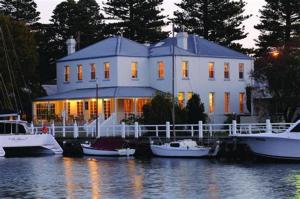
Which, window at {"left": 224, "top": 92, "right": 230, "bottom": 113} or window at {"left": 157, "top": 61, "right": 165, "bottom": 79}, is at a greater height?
window at {"left": 157, "top": 61, "right": 165, "bottom": 79}

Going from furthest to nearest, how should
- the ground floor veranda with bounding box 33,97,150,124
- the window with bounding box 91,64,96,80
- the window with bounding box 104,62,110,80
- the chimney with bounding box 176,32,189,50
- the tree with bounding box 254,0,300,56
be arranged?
1. the tree with bounding box 254,0,300,56
2. the window with bounding box 91,64,96,80
3. the chimney with bounding box 176,32,189,50
4. the window with bounding box 104,62,110,80
5. the ground floor veranda with bounding box 33,97,150,124

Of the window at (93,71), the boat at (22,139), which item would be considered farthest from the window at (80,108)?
the boat at (22,139)

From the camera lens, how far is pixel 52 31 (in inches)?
3994

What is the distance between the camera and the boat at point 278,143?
167 feet

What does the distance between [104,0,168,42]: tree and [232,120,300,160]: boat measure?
5071 centimetres

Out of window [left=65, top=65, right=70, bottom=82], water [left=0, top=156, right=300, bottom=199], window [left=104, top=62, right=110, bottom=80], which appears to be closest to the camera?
water [left=0, top=156, right=300, bottom=199]

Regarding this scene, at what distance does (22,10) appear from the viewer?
335ft

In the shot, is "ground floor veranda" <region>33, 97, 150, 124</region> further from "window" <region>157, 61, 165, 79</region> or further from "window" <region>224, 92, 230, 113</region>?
"window" <region>224, 92, 230, 113</region>

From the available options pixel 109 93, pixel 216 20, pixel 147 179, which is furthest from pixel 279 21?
pixel 147 179

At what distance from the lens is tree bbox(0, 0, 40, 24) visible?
101 meters

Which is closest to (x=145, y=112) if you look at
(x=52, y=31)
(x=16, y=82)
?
(x=16, y=82)

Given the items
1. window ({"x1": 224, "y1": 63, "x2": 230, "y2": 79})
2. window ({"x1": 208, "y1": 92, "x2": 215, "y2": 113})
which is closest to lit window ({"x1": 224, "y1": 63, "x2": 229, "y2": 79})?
window ({"x1": 224, "y1": 63, "x2": 230, "y2": 79})

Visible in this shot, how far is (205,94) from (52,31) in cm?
3254

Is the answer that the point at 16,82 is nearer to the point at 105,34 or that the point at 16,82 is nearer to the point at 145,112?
the point at 145,112
